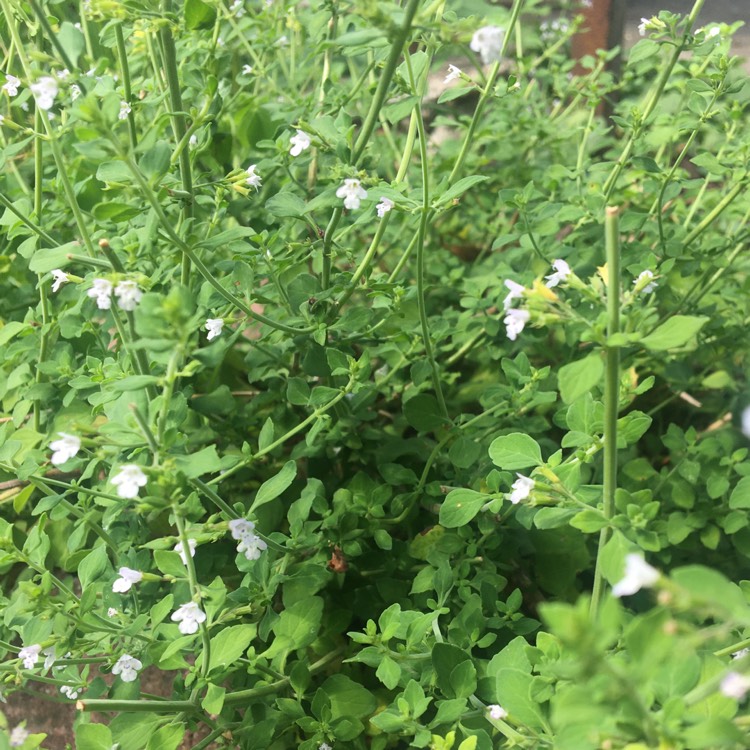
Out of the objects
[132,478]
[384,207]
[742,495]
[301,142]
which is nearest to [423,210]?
[384,207]

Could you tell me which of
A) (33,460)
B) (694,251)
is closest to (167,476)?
(33,460)

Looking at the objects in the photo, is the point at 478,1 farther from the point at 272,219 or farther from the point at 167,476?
the point at 167,476

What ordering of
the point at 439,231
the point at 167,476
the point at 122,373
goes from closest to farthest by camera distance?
the point at 167,476
the point at 122,373
the point at 439,231

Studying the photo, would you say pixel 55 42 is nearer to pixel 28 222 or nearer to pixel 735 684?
pixel 28 222

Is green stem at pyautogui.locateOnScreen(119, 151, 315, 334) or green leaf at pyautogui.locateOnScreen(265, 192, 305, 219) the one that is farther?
green leaf at pyautogui.locateOnScreen(265, 192, 305, 219)

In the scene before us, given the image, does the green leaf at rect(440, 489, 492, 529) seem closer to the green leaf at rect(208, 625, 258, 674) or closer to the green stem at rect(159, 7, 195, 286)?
the green leaf at rect(208, 625, 258, 674)

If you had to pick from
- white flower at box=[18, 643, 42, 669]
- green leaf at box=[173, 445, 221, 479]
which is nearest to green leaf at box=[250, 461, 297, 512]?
green leaf at box=[173, 445, 221, 479]

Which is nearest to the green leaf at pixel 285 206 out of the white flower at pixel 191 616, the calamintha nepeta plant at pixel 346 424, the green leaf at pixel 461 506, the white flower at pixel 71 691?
the calamintha nepeta plant at pixel 346 424
